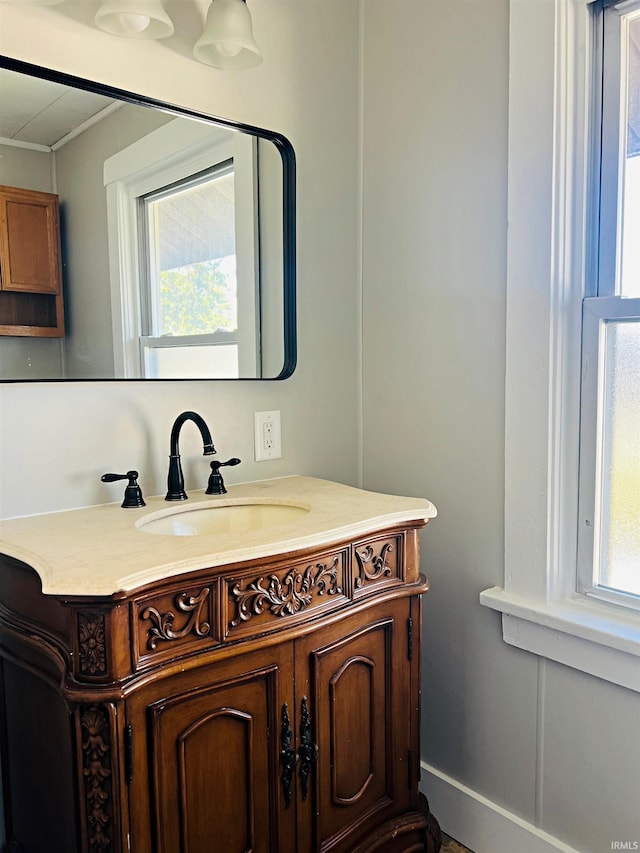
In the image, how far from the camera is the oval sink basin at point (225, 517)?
1338mm

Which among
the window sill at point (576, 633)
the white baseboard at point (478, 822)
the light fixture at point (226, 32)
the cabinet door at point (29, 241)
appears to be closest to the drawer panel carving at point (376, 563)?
the window sill at point (576, 633)

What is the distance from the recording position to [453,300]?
5.17 ft

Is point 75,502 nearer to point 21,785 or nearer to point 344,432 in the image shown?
point 21,785

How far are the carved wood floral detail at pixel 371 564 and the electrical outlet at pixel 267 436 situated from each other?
48 centimetres

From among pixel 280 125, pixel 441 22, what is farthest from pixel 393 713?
pixel 441 22

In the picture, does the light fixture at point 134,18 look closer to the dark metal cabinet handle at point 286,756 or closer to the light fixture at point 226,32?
the light fixture at point 226,32

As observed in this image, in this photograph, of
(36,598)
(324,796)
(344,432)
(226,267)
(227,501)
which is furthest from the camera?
(344,432)

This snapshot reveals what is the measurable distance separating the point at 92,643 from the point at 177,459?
555 millimetres

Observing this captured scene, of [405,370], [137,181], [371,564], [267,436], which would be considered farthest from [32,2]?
[371,564]

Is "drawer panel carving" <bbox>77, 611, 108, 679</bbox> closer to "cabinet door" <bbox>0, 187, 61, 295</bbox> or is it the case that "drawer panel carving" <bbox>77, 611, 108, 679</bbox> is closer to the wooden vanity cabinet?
the wooden vanity cabinet

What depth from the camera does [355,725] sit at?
1251mm

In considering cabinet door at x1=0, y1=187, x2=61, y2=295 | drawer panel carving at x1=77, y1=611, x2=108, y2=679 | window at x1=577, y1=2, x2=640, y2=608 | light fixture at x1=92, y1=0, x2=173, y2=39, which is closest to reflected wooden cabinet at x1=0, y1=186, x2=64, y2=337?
cabinet door at x1=0, y1=187, x2=61, y2=295

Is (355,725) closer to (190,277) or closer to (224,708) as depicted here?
(224,708)

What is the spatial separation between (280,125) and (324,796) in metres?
1.53
